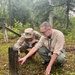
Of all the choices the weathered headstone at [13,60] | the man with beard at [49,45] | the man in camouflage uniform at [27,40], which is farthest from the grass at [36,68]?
the weathered headstone at [13,60]

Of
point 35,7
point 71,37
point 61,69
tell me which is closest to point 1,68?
point 61,69

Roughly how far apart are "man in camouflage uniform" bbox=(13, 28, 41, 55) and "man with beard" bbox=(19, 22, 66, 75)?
43cm

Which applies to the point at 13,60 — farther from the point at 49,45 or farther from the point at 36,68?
the point at 36,68

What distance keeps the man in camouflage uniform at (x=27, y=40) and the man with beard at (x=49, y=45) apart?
43 cm

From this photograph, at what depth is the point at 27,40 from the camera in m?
6.00

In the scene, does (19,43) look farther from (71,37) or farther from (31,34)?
(71,37)

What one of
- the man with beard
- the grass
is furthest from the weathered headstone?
the grass

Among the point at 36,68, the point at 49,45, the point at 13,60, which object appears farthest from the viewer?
the point at 36,68

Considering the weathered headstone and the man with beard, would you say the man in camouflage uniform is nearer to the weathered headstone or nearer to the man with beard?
the man with beard

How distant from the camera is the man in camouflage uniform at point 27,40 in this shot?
5762mm

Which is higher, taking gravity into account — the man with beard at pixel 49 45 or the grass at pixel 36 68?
the man with beard at pixel 49 45

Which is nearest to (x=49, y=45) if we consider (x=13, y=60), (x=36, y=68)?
(x=36, y=68)

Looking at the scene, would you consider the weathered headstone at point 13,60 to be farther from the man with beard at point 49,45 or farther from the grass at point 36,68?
the grass at point 36,68

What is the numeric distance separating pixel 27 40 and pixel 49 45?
87 cm
